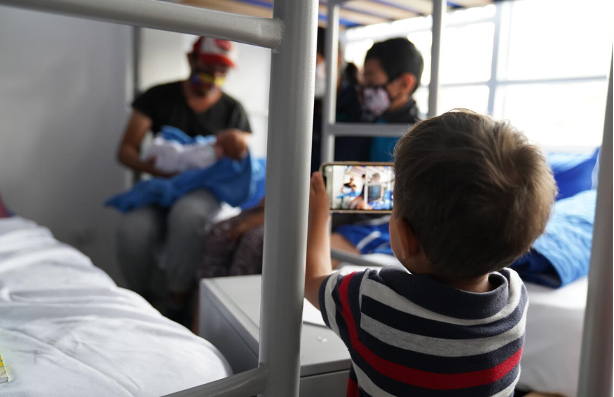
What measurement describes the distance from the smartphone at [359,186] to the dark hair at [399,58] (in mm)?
718

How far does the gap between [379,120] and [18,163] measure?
5.86 ft

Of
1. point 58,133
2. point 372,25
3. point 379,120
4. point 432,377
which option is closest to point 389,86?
point 379,120

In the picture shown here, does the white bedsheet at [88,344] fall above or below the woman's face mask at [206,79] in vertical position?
below

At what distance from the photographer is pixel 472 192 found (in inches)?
18.5

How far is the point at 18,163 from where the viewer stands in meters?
2.24

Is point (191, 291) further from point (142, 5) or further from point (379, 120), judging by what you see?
point (142, 5)

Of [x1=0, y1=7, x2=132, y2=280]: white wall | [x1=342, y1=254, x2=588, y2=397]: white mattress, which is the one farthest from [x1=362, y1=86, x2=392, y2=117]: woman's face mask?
[x1=0, y1=7, x2=132, y2=280]: white wall

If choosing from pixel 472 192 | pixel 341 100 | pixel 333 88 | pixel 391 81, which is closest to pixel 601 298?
pixel 472 192

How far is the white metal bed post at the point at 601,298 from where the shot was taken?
0.45 metres

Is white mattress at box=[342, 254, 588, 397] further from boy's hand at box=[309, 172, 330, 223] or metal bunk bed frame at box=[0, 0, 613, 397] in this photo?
metal bunk bed frame at box=[0, 0, 613, 397]

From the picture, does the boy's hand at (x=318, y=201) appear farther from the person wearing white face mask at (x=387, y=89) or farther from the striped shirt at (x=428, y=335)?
the person wearing white face mask at (x=387, y=89)

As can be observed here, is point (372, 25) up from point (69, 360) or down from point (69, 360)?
up

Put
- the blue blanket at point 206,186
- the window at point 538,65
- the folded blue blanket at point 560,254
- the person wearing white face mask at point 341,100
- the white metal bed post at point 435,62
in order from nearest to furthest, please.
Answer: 1. the white metal bed post at point 435,62
2. the folded blue blanket at point 560,254
3. the person wearing white face mask at point 341,100
4. the blue blanket at point 206,186
5. the window at point 538,65

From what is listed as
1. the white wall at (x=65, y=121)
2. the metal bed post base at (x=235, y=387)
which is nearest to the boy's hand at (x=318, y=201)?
the metal bed post base at (x=235, y=387)
